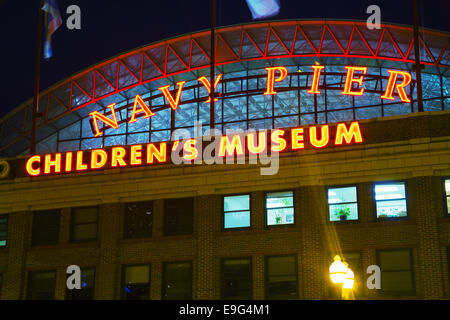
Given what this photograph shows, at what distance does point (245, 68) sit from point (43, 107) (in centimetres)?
1760

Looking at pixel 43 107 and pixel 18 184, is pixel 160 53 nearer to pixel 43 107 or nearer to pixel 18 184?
pixel 43 107

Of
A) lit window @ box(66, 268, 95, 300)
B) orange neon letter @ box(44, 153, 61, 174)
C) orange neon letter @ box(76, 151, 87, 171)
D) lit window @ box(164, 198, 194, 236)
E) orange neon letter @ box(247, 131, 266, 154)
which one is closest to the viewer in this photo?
orange neon letter @ box(247, 131, 266, 154)

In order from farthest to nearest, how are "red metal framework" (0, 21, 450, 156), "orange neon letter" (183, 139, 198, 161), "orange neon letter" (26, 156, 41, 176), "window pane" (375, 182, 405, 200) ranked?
"red metal framework" (0, 21, 450, 156) → "orange neon letter" (26, 156, 41, 176) → "orange neon letter" (183, 139, 198, 161) → "window pane" (375, 182, 405, 200)

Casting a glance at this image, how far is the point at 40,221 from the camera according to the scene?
39.0 m

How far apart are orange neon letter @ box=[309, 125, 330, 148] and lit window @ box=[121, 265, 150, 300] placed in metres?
10.1

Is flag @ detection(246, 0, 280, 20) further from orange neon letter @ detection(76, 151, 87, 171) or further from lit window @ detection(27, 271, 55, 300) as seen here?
lit window @ detection(27, 271, 55, 300)

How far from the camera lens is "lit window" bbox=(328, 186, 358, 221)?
34000 mm

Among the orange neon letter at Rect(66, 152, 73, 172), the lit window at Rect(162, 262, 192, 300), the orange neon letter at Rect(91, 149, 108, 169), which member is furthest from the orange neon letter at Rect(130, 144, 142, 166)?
the lit window at Rect(162, 262, 192, 300)

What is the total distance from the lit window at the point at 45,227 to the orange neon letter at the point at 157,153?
5.85 metres

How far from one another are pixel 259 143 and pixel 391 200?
271 inches

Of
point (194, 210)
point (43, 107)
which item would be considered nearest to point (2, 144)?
point (43, 107)

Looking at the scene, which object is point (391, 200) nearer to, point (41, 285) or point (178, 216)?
point (178, 216)

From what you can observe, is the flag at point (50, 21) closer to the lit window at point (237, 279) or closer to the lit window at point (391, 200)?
the lit window at point (237, 279)

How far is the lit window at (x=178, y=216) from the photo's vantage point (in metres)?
36.4
